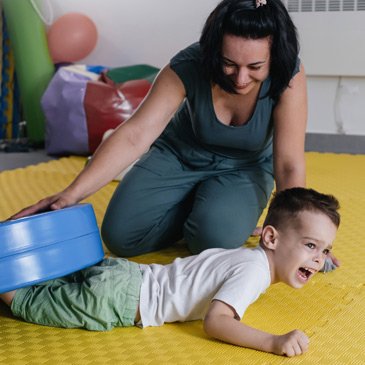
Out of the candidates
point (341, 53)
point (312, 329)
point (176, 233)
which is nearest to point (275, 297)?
point (312, 329)

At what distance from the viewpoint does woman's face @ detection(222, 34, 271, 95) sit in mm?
1839

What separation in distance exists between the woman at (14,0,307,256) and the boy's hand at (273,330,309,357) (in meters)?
0.62

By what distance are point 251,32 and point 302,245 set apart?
22.1 inches

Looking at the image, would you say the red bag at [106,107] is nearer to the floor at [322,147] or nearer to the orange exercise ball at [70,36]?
the floor at [322,147]

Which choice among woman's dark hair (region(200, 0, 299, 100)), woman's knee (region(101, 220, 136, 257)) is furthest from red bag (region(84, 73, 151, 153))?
woman's dark hair (region(200, 0, 299, 100))

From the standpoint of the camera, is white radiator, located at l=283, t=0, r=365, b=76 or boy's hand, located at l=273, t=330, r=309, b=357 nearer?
boy's hand, located at l=273, t=330, r=309, b=357

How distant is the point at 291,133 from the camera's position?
82.0 inches

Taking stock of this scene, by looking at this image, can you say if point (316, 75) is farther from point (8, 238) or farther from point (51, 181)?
point (8, 238)

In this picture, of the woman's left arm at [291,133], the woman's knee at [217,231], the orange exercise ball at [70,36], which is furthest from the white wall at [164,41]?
the woman's knee at [217,231]

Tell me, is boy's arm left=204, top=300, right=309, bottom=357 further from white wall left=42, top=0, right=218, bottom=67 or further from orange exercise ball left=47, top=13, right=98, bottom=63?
orange exercise ball left=47, top=13, right=98, bottom=63

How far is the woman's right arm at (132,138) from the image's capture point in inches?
75.7

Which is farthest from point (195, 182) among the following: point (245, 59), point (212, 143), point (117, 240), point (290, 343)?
point (290, 343)

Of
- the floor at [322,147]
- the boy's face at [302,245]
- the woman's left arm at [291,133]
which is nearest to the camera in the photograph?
the boy's face at [302,245]

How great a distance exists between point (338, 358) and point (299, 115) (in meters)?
0.78
